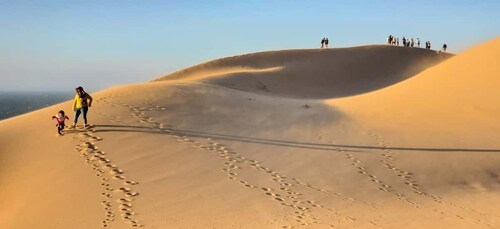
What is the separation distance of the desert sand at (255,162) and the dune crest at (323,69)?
15.6 metres

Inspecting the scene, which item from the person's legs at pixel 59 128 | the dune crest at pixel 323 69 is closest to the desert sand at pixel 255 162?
the person's legs at pixel 59 128

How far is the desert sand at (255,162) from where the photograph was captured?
317 inches

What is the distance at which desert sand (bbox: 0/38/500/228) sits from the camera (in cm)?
805

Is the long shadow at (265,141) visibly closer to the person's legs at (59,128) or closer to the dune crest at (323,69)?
the person's legs at (59,128)

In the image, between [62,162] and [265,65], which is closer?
[62,162]

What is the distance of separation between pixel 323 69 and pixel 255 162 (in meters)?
30.7

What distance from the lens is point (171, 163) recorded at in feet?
34.1

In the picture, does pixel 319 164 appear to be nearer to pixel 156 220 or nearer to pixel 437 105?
pixel 156 220

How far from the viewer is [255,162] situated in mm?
10703

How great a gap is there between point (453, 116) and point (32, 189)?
41.9 feet

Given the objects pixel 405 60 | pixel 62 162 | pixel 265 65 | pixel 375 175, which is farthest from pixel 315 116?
pixel 405 60

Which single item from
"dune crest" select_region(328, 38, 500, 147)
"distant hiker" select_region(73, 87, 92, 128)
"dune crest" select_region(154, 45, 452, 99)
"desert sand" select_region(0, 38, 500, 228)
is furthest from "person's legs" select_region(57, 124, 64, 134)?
"dune crest" select_region(154, 45, 452, 99)

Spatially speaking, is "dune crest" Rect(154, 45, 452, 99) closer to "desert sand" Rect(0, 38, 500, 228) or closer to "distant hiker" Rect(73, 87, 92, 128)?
"desert sand" Rect(0, 38, 500, 228)

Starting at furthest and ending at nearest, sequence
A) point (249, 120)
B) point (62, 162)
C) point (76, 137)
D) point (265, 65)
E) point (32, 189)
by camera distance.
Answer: point (265, 65) < point (249, 120) < point (76, 137) < point (62, 162) < point (32, 189)
